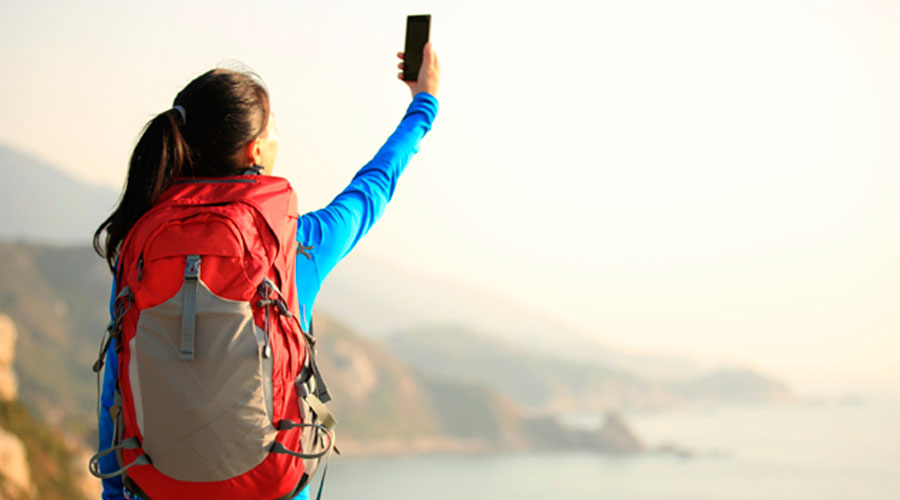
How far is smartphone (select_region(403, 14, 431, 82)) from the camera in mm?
1241

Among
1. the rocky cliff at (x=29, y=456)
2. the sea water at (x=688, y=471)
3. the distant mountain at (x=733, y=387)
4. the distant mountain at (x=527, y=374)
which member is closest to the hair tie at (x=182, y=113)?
the rocky cliff at (x=29, y=456)

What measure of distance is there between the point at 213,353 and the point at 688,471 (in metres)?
62.6

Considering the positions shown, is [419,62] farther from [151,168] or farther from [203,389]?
[203,389]

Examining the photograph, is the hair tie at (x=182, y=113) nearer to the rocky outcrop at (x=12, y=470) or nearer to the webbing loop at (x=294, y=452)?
the webbing loop at (x=294, y=452)

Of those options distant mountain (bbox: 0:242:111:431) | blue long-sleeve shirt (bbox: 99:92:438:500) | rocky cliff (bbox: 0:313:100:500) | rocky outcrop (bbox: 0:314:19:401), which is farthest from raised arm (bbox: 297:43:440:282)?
distant mountain (bbox: 0:242:111:431)

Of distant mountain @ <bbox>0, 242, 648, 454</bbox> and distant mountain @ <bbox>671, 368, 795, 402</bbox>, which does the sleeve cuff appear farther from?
distant mountain @ <bbox>671, 368, 795, 402</bbox>

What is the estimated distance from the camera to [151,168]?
943 mm

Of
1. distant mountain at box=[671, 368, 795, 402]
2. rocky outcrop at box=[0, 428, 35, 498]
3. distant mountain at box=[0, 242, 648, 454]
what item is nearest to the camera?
rocky outcrop at box=[0, 428, 35, 498]

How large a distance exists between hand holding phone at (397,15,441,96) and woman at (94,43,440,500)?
324 mm

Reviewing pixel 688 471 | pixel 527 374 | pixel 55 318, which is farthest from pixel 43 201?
pixel 688 471


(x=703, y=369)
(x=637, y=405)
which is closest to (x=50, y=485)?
(x=637, y=405)

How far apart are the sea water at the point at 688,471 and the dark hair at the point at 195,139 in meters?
51.7

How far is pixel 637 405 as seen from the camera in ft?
237

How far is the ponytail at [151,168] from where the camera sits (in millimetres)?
938
